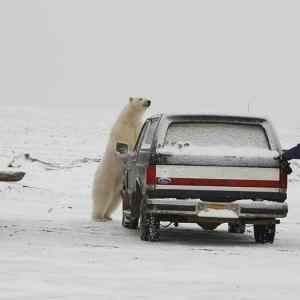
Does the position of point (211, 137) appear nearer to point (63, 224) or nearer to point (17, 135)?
point (63, 224)

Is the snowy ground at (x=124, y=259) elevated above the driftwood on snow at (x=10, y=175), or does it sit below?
below

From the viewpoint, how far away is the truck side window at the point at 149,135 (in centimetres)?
1181

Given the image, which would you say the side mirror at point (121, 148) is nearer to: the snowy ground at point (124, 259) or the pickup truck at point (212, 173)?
the snowy ground at point (124, 259)

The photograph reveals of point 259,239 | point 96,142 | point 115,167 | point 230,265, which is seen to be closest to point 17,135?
point 96,142

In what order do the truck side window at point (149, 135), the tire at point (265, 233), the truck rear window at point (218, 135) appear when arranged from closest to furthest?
1. the truck rear window at point (218, 135)
2. the tire at point (265, 233)
3. the truck side window at point (149, 135)

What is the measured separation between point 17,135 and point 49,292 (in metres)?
38.8

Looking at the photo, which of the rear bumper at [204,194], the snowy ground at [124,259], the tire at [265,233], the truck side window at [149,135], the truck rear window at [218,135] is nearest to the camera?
the snowy ground at [124,259]

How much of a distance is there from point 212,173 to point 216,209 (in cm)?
45

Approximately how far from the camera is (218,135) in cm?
1134

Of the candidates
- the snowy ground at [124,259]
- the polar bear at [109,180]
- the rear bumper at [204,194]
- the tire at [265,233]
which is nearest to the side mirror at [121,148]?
the snowy ground at [124,259]

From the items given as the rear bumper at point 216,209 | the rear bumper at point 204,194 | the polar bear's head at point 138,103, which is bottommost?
the rear bumper at point 216,209

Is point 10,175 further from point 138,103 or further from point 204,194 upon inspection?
point 138,103

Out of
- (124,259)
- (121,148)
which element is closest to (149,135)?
(121,148)

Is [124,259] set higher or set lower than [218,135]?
lower
